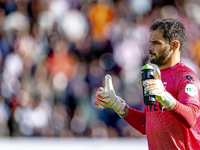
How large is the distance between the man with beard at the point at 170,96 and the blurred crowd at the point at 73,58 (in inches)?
149

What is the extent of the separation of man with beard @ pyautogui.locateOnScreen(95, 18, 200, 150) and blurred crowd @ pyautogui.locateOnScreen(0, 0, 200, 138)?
3781mm

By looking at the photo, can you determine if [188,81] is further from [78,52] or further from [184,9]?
[184,9]

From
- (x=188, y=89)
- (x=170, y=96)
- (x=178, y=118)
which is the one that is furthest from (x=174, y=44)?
(x=178, y=118)

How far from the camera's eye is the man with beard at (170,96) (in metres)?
2.15

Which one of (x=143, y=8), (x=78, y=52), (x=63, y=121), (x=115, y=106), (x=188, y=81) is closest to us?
(x=188, y=81)

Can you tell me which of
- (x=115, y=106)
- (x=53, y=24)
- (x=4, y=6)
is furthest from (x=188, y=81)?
(x=4, y=6)

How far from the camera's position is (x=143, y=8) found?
7.81m

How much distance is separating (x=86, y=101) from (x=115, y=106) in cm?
386

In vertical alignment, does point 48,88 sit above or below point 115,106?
above

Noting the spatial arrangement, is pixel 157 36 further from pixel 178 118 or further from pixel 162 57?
pixel 178 118

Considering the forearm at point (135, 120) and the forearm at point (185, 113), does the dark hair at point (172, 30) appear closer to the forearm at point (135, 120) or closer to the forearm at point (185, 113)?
the forearm at point (185, 113)

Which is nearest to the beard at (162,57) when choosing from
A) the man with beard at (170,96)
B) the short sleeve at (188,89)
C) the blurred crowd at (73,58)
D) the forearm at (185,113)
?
the man with beard at (170,96)

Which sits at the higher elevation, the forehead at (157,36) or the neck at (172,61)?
the forehead at (157,36)

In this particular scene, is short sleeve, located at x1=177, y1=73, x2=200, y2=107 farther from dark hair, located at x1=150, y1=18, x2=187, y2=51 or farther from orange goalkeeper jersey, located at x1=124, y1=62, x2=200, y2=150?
dark hair, located at x1=150, y1=18, x2=187, y2=51
